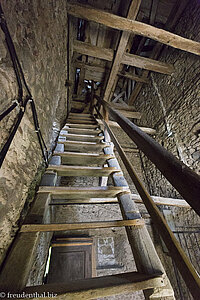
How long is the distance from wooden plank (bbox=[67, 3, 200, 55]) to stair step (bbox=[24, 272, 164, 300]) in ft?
12.9

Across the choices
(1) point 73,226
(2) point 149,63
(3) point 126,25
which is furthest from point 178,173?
(2) point 149,63

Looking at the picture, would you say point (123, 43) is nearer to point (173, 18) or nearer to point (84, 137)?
point (173, 18)

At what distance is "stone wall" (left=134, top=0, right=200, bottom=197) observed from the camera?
8.69ft

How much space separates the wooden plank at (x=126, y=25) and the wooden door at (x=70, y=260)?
188 inches

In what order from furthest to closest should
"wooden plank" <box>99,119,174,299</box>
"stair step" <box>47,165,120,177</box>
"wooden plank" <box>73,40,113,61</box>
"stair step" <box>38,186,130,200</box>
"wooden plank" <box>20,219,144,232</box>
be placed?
"wooden plank" <box>73,40,113,61</box>
"stair step" <box>47,165,120,177</box>
"stair step" <box>38,186,130,200</box>
"wooden plank" <box>20,219,144,232</box>
"wooden plank" <box>99,119,174,299</box>

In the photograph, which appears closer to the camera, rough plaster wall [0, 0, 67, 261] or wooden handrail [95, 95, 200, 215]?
wooden handrail [95, 95, 200, 215]

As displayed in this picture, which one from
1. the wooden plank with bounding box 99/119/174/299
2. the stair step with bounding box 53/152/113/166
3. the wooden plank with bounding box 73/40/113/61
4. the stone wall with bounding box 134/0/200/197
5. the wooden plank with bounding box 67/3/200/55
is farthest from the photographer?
the wooden plank with bounding box 73/40/113/61

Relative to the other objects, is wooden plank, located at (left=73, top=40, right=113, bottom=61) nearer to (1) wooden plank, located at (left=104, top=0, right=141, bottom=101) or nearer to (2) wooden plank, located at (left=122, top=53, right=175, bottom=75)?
(1) wooden plank, located at (left=104, top=0, right=141, bottom=101)

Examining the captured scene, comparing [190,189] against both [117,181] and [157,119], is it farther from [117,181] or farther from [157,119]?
[157,119]

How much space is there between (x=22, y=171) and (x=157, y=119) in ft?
13.3

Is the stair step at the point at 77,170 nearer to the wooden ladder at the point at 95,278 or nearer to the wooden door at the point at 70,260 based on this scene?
the wooden ladder at the point at 95,278

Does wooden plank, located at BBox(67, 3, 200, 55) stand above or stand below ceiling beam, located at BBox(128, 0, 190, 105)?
below

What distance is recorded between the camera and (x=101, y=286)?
1.92 feet

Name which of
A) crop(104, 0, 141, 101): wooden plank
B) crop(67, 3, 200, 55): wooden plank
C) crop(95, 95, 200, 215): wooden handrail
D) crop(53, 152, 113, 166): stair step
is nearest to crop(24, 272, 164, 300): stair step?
crop(95, 95, 200, 215): wooden handrail
